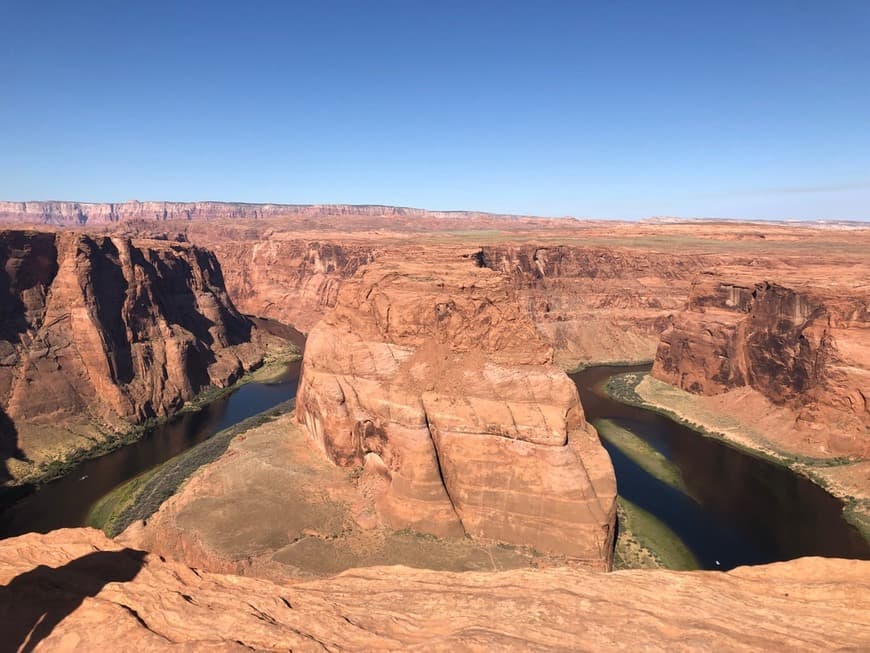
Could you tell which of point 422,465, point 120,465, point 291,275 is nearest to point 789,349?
point 422,465

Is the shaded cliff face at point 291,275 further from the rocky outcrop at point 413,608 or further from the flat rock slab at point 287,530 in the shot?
the rocky outcrop at point 413,608

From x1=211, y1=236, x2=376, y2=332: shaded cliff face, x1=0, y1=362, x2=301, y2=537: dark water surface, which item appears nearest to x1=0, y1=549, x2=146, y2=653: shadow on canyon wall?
x1=0, y1=362, x2=301, y2=537: dark water surface

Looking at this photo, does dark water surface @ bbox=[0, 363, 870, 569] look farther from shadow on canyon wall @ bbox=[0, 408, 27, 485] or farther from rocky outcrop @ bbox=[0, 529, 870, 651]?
rocky outcrop @ bbox=[0, 529, 870, 651]

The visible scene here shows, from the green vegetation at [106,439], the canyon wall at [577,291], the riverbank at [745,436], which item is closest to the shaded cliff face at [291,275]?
the canyon wall at [577,291]

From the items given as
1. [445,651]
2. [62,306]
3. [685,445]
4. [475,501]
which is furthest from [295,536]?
[62,306]

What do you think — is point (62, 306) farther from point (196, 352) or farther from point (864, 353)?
point (864, 353)

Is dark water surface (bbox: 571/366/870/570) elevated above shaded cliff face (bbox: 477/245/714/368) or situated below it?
below

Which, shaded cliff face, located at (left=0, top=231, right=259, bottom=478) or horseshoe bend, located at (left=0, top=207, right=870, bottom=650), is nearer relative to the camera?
horseshoe bend, located at (left=0, top=207, right=870, bottom=650)
